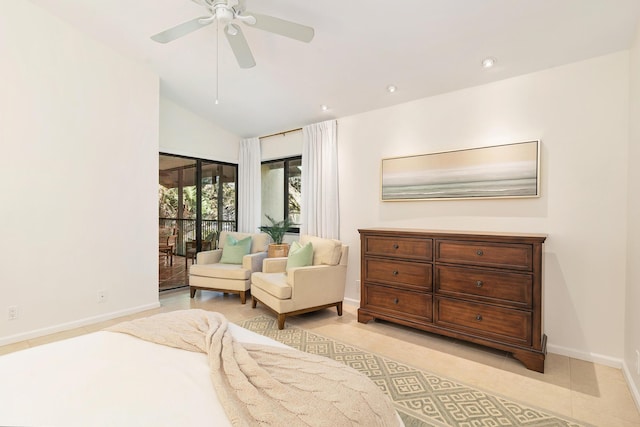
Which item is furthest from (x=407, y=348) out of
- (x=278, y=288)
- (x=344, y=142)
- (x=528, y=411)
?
(x=344, y=142)

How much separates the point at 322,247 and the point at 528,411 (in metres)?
2.41

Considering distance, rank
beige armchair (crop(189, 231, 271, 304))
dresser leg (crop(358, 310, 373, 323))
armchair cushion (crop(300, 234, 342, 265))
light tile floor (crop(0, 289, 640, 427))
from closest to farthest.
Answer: light tile floor (crop(0, 289, 640, 427)) < dresser leg (crop(358, 310, 373, 323)) < armchair cushion (crop(300, 234, 342, 265)) < beige armchair (crop(189, 231, 271, 304))

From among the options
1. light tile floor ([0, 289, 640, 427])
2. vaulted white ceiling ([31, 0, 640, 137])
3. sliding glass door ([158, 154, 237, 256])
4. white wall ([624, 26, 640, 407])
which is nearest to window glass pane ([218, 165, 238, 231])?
sliding glass door ([158, 154, 237, 256])

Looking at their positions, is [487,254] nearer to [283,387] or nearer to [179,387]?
[283,387]

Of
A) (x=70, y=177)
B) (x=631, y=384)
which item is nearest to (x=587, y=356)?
(x=631, y=384)

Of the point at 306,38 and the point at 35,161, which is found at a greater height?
Result: the point at 306,38

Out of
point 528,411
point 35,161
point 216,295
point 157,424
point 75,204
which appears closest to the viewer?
point 157,424

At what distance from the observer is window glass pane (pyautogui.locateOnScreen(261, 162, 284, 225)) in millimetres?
5434

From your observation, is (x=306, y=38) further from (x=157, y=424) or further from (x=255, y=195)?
(x=255, y=195)

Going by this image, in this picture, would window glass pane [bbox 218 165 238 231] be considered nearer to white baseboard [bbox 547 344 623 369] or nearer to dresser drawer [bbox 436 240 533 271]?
dresser drawer [bbox 436 240 533 271]

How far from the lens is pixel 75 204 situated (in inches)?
133

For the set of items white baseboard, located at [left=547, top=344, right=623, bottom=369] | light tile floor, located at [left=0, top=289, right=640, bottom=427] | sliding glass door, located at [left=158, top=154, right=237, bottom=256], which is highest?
sliding glass door, located at [left=158, top=154, right=237, bottom=256]

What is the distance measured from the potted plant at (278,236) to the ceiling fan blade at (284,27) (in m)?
2.88

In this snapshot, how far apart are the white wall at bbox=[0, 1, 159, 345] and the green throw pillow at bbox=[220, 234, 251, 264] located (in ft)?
3.17
